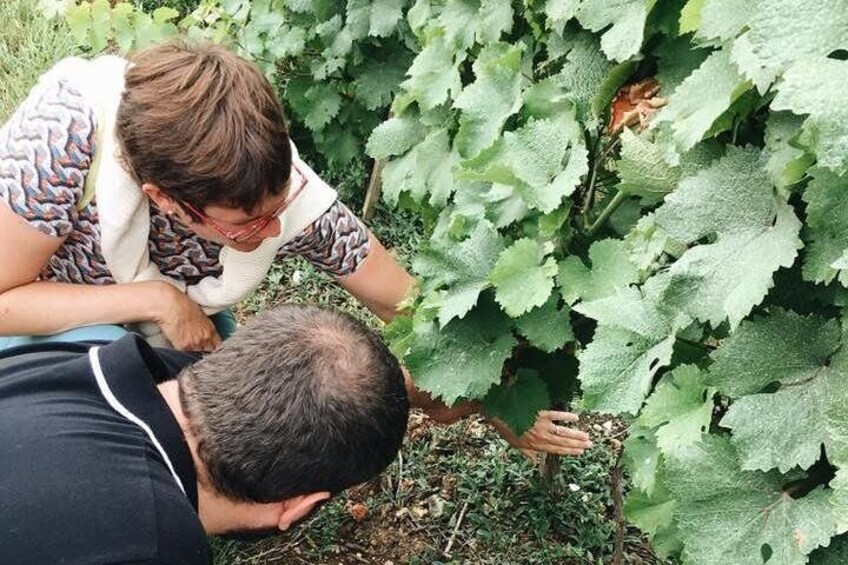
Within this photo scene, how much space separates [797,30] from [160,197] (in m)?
1.41

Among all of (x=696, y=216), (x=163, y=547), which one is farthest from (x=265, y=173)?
(x=696, y=216)

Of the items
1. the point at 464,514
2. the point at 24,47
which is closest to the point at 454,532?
the point at 464,514

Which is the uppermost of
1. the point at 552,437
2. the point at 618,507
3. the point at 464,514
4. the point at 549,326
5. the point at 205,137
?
the point at 205,137

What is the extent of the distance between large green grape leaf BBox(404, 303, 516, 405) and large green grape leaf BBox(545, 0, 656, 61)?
1.89 ft

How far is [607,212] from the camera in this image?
1808mm

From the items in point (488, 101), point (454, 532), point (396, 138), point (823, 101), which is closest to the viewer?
point (823, 101)

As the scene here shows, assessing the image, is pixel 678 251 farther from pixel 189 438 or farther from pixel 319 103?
pixel 319 103

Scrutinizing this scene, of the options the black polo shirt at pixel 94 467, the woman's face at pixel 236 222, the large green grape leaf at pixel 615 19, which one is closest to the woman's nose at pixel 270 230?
the woman's face at pixel 236 222

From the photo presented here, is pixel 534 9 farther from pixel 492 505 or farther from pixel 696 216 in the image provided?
pixel 492 505

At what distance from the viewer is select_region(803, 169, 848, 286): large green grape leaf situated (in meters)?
1.17

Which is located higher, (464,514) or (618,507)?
(618,507)

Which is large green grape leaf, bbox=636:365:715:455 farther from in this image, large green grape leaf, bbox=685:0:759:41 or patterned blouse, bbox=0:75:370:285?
patterned blouse, bbox=0:75:370:285

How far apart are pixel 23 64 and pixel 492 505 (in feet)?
11.0

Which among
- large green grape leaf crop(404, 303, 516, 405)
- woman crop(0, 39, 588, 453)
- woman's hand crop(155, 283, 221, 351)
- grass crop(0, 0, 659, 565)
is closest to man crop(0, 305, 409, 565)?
large green grape leaf crop(404, 303, 516, 405)
